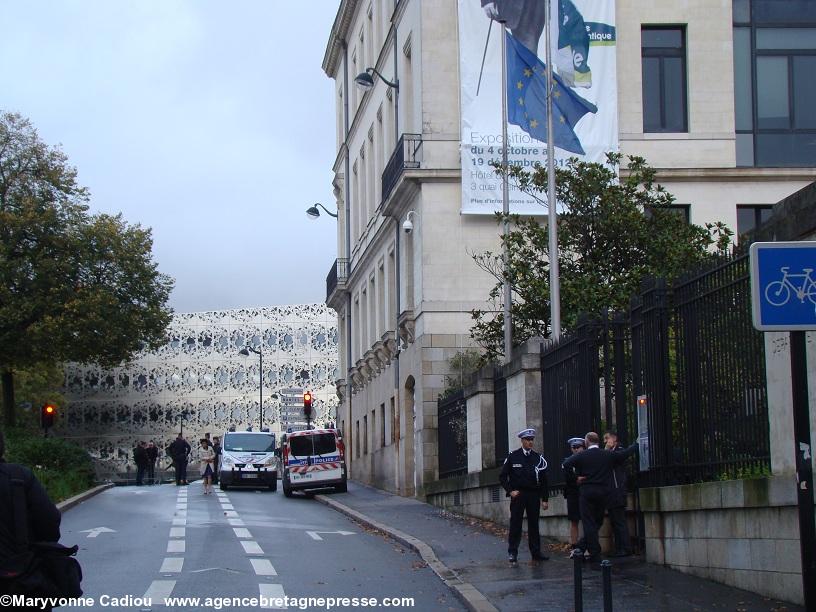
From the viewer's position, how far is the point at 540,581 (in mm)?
14742

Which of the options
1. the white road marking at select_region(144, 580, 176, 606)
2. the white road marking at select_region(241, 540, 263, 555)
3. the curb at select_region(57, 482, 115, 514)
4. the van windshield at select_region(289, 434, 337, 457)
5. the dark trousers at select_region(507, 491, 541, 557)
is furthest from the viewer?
the van windshield at select_region(289, 434, 337, 457)

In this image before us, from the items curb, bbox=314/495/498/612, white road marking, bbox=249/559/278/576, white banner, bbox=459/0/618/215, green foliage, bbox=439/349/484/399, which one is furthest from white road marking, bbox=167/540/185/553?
white banner, bbox=459/0/618/215

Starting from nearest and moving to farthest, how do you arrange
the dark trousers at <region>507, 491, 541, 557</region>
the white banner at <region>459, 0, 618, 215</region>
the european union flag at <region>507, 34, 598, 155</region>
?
the dark trousers at <region>507, 491, 541, 557</region>, the european union flag at <region>507, 34, 598, 155</region>, the white banner at <region>459, 0, 618, 215</region>

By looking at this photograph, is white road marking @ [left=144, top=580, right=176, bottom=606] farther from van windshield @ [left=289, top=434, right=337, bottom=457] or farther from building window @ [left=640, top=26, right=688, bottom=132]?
van windshield @ [left=289, top=434, right=337, bottom=457]

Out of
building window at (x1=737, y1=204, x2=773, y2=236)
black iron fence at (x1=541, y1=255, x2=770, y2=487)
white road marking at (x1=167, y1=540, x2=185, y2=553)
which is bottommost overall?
white road marking at (x1=167, y1=540, x2=185, y2=553)

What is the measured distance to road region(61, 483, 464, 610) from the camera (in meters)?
14.0

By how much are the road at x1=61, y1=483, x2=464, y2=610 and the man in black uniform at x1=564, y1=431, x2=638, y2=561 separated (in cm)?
181

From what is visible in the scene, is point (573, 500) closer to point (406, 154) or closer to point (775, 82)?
point (406, 154)

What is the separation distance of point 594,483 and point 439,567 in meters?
2.31

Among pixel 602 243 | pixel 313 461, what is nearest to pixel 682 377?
pixel 602 243

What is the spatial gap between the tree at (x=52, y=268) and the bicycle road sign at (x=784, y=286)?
5139cm

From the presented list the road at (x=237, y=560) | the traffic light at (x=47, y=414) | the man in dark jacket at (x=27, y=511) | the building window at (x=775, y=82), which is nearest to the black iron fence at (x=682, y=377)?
the road at (x=237, y=560)

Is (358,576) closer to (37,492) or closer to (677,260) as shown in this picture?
(37,492)

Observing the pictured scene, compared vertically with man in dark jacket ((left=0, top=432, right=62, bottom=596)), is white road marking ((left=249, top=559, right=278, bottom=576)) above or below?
below
